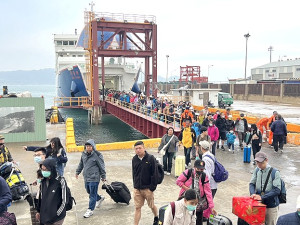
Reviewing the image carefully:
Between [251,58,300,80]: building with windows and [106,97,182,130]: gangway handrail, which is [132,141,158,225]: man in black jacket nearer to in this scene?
[106,97,182,130]: gangway handrail

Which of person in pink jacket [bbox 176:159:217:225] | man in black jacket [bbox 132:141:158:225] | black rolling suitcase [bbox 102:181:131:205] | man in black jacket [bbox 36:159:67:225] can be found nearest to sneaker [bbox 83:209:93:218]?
black rolling suitcase [bbox 102:181:131:205]

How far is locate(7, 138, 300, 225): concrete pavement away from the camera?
238 inches

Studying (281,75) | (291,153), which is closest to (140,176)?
(291,153)

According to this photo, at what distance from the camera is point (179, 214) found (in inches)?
135

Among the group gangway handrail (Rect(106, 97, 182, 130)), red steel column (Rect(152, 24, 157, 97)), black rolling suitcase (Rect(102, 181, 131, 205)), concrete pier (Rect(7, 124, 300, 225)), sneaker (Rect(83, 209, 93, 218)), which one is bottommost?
concrete pier (Rect(7, 124, 300, 225))

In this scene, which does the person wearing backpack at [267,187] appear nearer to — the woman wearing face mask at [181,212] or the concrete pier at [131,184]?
the woman wearing face mask at [181,212]

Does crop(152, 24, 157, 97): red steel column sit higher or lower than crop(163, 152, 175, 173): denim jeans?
higher

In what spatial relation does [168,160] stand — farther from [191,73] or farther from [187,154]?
[191,73]

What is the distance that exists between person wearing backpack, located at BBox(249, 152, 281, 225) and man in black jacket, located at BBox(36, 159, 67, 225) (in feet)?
9.36

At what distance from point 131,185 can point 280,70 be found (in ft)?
312

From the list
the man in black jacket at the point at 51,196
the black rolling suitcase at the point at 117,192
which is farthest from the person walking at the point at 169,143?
the man in black jacket at the point at 51,196

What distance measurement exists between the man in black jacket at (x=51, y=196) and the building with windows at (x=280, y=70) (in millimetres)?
89395

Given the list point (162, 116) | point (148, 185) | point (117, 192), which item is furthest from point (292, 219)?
point (162, 116)

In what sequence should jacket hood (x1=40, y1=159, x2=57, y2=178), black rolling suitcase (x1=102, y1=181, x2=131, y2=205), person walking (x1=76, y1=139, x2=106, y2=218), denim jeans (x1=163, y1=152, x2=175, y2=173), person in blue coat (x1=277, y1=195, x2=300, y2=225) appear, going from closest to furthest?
person in blue coat (x1=277, y1=195, x2=300, y2=225) < jacket hood (x1=40, y1=159, x2=57, y2=178) < person walking (x1=76, y1=139, x2=106, y2=218) < black rolling suitcase (x1=102, y1=181, x2=131, y2=205) < denim jeans (x1=163, y1=152, x2=175, y2=173)
